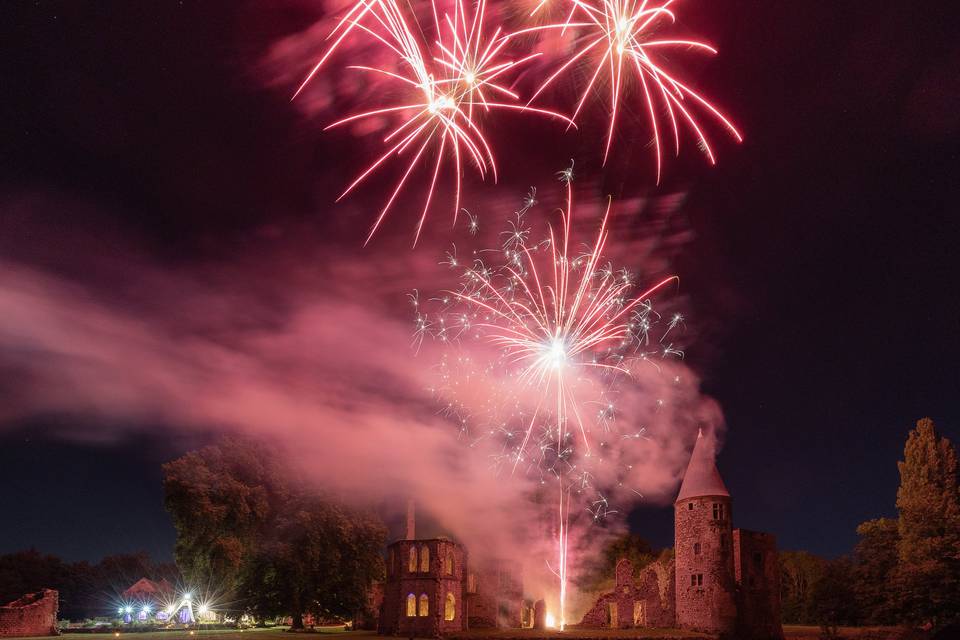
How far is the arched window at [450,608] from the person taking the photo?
4392cm

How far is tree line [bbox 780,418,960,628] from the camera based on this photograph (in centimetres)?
4169

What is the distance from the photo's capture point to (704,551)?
4497cm

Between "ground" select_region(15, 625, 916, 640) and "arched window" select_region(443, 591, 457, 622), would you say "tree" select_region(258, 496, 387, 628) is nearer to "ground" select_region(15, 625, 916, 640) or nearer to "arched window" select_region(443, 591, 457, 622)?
"ground" select_region(15, 625, 916, 640)

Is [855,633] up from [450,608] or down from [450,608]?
down

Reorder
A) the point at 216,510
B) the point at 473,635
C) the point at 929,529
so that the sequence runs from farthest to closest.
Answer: the point at 929,529 < the point at 473,635 < the point at 216,510

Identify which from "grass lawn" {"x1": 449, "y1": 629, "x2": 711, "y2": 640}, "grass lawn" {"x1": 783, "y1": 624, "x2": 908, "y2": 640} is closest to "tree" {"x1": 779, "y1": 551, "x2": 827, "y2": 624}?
"grass lawn" {"x1": 783, "y1": 624, "x2": 908, "y2": 640}

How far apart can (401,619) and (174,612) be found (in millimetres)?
15537

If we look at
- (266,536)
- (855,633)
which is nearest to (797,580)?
(855,633)

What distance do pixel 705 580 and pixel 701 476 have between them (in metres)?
5.94

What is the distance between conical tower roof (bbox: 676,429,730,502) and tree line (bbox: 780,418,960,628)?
10171mm

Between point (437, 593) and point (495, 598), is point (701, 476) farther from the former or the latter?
point (437, 593)

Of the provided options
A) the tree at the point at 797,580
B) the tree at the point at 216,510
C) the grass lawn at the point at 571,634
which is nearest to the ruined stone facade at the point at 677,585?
the grass lawn at the point at 571,634

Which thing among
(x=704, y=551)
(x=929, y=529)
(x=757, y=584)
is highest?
(x=929, y=529)

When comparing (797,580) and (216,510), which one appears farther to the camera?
(797,580)
